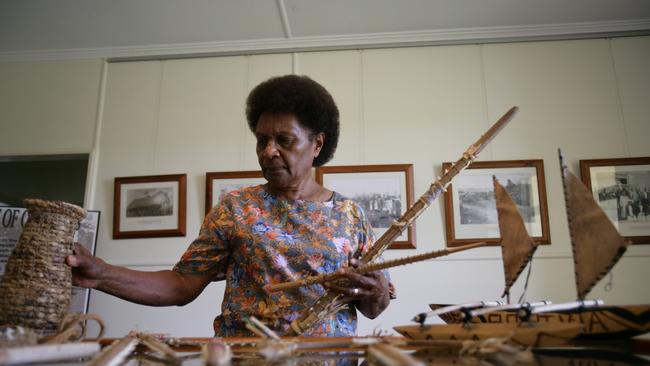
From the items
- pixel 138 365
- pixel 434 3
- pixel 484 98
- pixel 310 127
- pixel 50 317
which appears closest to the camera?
pixel 138 365

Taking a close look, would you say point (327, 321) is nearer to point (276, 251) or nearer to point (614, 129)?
point (276, 251)

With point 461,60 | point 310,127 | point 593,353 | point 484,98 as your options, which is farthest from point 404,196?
point 593,353

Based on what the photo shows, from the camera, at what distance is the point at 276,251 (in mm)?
1269

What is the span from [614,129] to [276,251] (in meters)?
2.81

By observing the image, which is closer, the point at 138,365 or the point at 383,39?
the point at 138,365

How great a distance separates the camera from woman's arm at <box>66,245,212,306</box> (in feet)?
3.04

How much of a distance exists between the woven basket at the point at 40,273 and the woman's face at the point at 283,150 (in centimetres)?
62

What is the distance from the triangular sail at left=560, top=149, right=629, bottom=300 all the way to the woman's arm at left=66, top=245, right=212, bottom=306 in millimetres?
977

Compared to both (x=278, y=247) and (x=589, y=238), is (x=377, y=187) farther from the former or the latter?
(x=589, y=238)

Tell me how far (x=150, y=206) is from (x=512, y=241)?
9.12 feet

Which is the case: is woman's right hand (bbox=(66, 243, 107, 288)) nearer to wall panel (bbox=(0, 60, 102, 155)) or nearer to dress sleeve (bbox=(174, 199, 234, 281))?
dress sleeve (bbox=(174, 199, 234, 281))

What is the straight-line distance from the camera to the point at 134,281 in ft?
3.77

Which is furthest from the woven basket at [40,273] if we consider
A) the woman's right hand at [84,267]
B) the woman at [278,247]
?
the woman at [278,247]

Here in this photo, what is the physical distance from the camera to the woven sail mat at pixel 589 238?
664 mm
